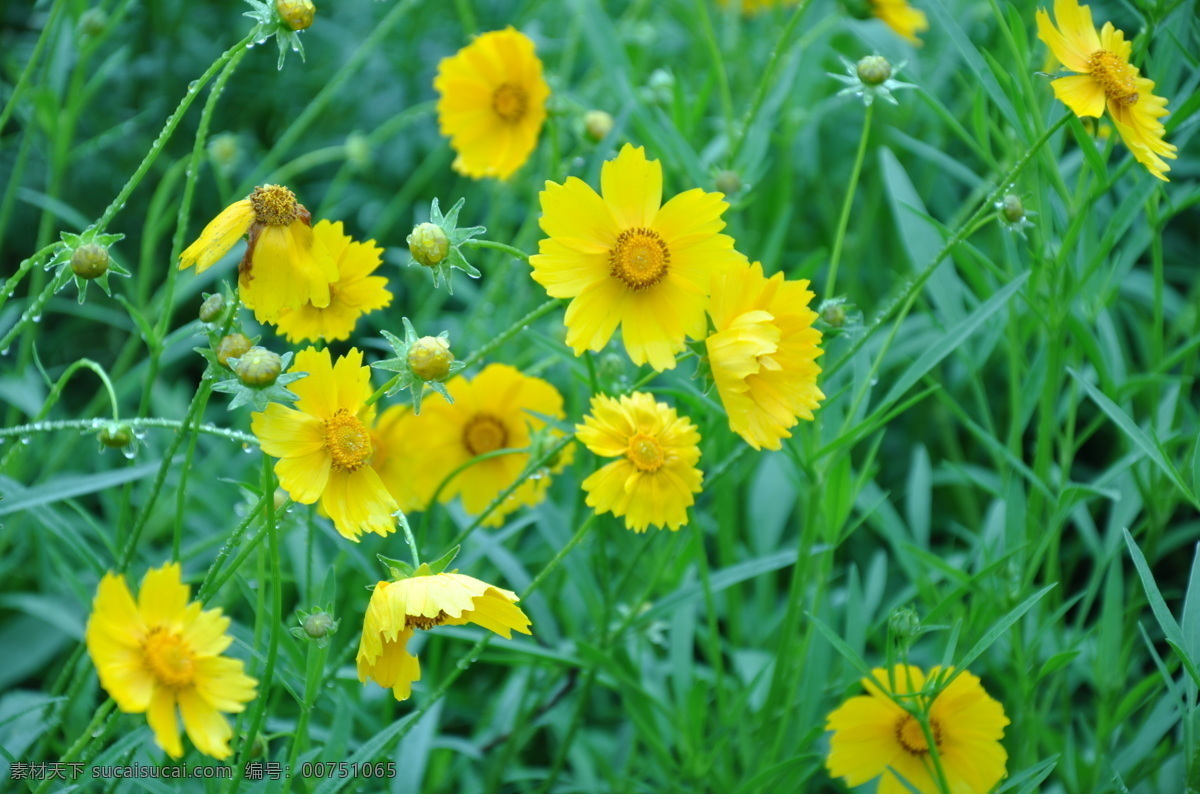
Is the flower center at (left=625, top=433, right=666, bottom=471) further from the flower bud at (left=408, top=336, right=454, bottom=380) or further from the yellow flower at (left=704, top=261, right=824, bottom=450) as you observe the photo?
the flower bud at (left=408, top=336, right=454, bottom=380)

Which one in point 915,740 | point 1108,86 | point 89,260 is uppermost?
point 1108,86

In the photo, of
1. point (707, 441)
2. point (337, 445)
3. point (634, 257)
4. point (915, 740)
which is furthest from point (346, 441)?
point (915, 740)

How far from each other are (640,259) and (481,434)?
1.02 ft

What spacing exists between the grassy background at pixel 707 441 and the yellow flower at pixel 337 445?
5 centimetres

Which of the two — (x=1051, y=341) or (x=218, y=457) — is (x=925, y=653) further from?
(x=218, y=457)

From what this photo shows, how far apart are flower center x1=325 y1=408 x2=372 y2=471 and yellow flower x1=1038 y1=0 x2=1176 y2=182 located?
1.78 ft

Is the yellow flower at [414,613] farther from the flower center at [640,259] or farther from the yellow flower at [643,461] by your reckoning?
the flower center at [640,259]

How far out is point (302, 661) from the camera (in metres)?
0.78

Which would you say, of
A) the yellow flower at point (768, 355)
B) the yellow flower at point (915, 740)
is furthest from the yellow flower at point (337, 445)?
the yellow flower at point (915, 740)

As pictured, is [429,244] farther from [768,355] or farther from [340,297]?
[768,355]

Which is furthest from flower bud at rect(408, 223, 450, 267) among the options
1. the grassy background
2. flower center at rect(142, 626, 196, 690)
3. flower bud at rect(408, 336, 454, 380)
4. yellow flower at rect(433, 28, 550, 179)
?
yellow flower at rect(433, 28, 550, 179)

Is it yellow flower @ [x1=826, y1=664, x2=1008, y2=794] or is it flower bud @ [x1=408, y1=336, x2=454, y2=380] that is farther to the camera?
yellow flower @ [x1=826, y1=664, x2=1008, y2=794]

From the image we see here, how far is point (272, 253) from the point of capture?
0.68 metres

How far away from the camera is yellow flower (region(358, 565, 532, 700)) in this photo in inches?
24.8
